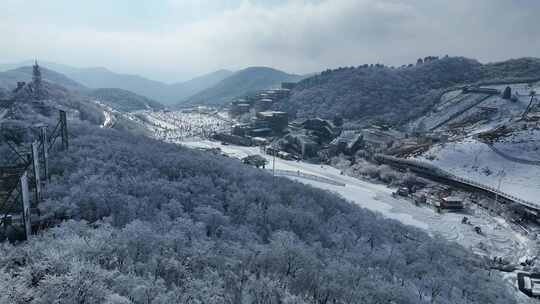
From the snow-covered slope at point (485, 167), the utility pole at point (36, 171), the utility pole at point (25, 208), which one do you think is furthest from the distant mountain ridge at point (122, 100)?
the utility pole at point (25, 208)

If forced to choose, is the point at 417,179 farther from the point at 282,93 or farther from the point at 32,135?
the point at 282,93

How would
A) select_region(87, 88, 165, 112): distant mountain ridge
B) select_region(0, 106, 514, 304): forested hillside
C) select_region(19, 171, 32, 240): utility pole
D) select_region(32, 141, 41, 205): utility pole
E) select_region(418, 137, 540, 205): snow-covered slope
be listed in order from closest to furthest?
select_region(0, 106, 514, 304): forested hillside → select_region(19, 171, 32, 240): utility pole → select_region(32, 141, 41, 205): utility pole → select_region(418, 137, 540, 205): snow-covered slope → select_region(87, 88, 165, 112): distant mountain ridge

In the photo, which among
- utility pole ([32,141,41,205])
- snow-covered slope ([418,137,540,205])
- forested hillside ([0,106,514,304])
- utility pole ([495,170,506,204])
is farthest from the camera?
snow-covered slope ([418,137,540,205])

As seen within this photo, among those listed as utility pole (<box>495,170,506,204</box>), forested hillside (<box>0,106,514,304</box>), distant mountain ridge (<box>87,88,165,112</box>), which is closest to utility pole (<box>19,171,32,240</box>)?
forested hillside (<box>0,106,514,304</box>)

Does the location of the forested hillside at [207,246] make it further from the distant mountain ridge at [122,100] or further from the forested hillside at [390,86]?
the distant mountain ridge at [122,100]

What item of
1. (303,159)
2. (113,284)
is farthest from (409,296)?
(303,159)

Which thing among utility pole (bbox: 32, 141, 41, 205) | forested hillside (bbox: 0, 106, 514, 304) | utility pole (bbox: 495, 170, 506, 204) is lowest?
utility pole (bbox: 495, 170, 506, 204)

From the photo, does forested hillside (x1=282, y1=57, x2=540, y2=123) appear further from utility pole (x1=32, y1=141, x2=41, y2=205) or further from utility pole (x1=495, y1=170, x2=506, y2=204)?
utility pole (x1=32, y1=141, x2=41, y2=205)
